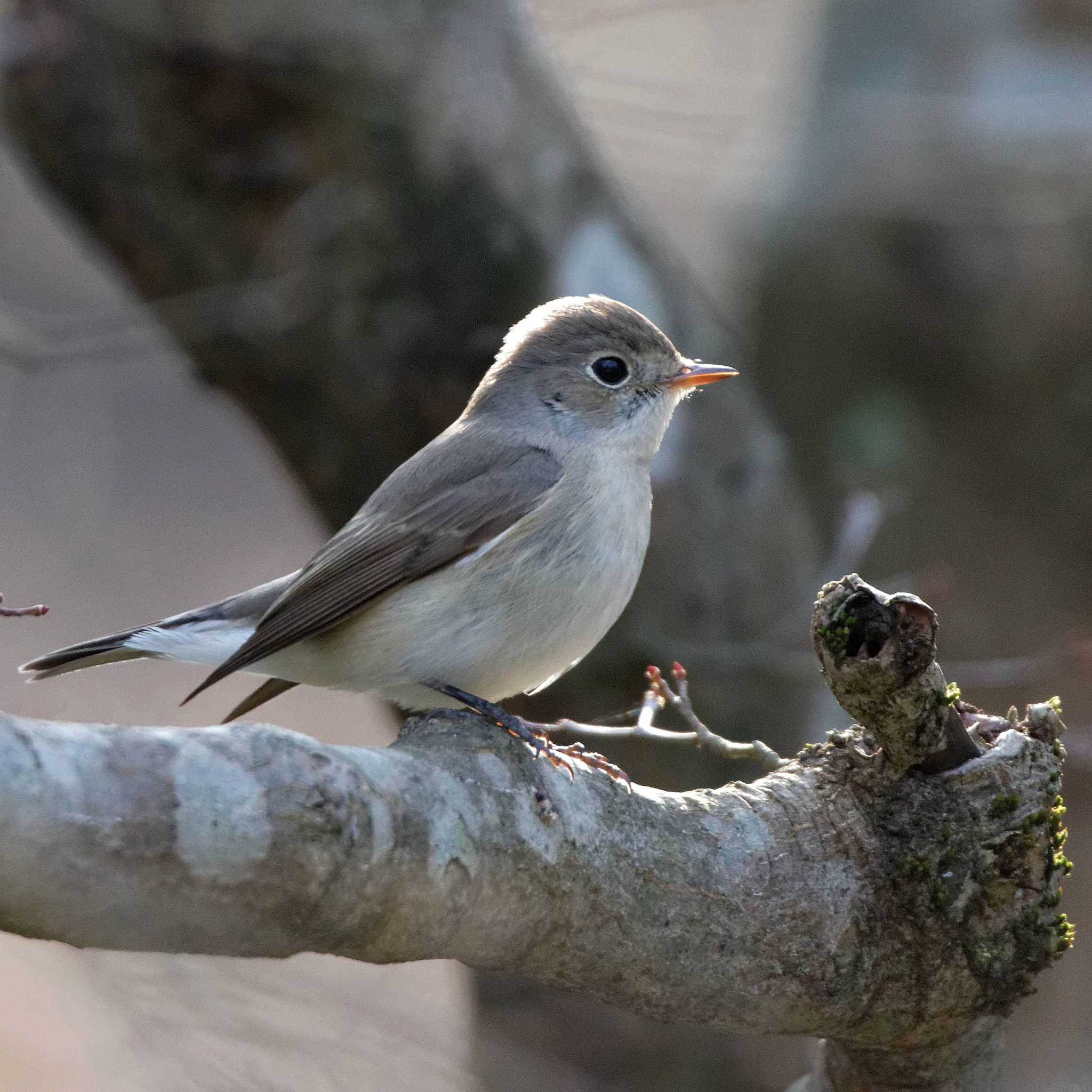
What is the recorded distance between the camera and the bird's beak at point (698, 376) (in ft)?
12.8

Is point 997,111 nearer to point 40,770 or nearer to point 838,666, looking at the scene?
point 838,666

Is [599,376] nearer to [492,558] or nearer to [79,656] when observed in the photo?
[492,558]

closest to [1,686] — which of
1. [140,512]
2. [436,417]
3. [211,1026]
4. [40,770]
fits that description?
[140,512]

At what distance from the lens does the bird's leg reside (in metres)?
2.67

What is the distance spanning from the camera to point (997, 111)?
21.5ft

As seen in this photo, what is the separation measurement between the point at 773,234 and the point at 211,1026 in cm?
509

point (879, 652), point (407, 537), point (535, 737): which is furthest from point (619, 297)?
point (879, 652)

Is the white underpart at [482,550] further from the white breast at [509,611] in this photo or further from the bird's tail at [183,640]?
the bird's tail at [183,640]

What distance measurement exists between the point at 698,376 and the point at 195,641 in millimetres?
1688

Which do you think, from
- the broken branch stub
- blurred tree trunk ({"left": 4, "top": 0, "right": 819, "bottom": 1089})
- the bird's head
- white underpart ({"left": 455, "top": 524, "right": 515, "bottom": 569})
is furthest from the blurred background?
the broken branch stub

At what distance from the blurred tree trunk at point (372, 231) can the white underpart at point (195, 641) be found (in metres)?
1.43

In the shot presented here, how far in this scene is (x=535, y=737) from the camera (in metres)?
2.79

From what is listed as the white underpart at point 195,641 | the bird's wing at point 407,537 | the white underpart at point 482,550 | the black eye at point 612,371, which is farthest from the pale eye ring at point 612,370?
the white underpart at point 195,641

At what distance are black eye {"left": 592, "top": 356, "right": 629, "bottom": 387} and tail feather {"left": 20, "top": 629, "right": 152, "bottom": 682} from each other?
1559 mm
